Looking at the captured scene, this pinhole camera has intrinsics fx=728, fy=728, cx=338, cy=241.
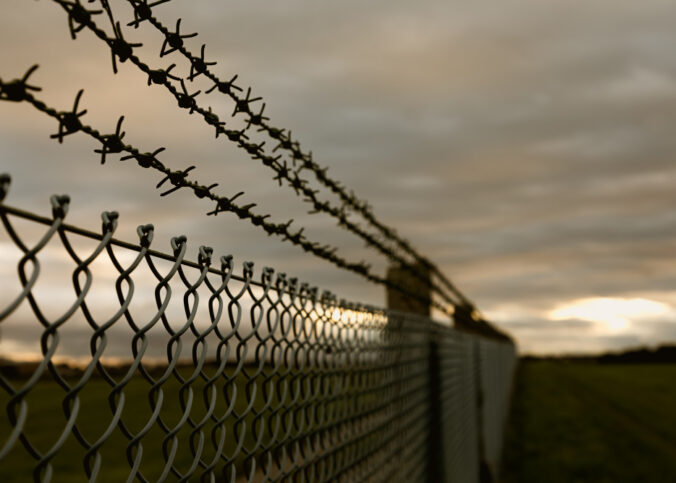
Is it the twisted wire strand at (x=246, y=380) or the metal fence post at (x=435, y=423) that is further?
the metal fence post at (x=435, y=423)

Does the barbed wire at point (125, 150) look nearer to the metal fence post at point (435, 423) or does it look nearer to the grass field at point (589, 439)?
the metal fence post at point (435, 423)

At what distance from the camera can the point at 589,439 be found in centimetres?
1529

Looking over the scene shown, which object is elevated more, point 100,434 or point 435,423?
point 435,423

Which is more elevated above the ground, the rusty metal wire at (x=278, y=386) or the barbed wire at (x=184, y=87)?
the barbed wire at (x=184, y=87)

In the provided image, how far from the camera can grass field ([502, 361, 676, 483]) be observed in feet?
38.2

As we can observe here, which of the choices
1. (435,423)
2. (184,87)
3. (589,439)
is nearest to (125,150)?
(184,87)

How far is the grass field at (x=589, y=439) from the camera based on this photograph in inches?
458

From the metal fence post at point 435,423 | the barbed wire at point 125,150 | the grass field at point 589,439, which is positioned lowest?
the grass field at point 589,439

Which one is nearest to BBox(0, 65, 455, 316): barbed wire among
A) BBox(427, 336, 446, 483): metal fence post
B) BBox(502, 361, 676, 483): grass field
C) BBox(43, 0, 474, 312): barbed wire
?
BBox(43, 0, 474, 312): barbed wire

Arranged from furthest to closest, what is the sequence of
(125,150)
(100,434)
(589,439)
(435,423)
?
1. (589,439)
2. (100,434)
3. (435,423)
4. (125,150)

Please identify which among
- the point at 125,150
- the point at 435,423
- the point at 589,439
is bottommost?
the point at 589,439

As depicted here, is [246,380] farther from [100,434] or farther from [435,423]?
[100,434]

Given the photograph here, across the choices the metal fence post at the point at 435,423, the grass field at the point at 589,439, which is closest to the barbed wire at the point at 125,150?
the metal fence post at the point at 435,423

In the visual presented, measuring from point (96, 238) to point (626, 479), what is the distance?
1153cm
